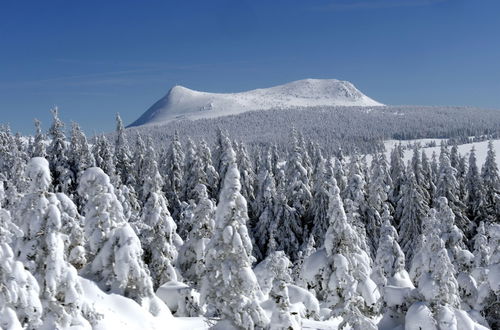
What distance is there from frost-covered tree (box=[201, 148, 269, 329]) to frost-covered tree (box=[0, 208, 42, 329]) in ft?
23.7

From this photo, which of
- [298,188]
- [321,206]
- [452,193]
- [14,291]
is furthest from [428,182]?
[14,291]

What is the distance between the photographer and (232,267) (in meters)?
18.7

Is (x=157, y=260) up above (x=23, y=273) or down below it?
below

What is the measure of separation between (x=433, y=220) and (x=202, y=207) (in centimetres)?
1272

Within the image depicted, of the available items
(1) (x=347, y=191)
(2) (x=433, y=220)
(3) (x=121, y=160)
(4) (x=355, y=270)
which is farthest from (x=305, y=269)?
(3) (x=121, y=160)

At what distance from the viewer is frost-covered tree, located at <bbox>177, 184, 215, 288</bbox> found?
27547mm

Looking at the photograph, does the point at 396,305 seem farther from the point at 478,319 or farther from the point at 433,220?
the point at 478,319

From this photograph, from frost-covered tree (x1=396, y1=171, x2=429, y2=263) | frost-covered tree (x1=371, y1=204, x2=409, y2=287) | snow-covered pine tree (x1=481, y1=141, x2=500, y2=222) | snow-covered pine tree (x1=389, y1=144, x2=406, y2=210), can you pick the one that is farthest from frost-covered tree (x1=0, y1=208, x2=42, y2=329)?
snow-covered pine tree (x1=481, y1=141, x2=500, y2=222)

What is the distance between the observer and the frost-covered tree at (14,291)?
11844 millimetres

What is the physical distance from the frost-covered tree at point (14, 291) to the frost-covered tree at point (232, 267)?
7223 millimetres

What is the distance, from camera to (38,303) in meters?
13.1

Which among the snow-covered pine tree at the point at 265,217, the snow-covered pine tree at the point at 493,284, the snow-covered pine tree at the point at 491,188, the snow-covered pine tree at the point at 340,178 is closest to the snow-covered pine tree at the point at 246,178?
the snow-covered pine tree at the point at 265,217

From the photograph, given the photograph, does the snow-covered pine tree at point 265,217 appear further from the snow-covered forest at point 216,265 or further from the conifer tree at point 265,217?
the snow-covered forest at point 216,265

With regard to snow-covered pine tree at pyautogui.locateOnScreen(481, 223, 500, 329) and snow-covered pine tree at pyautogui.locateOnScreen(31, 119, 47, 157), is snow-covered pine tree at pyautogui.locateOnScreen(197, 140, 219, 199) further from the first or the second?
snow-covered pine tree at pyautogui.locateOnScreen(481, 223, 500, 329)
